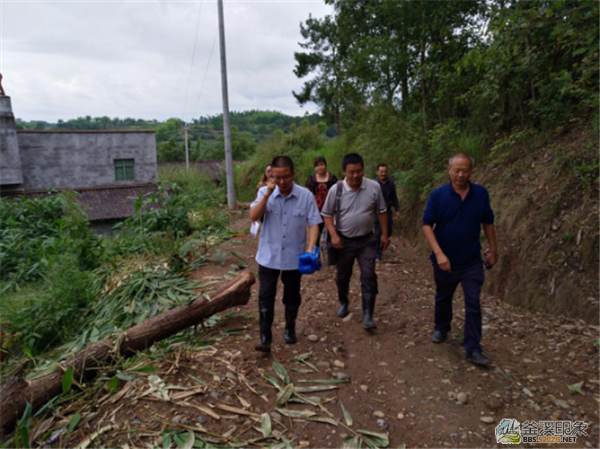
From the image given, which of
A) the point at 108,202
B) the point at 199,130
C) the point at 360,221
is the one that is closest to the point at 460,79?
the point at 360,221

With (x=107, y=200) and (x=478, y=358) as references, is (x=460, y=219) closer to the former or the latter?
(x=478, y=358)

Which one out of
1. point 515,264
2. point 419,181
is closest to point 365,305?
point 515,264

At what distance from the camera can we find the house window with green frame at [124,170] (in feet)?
77.8

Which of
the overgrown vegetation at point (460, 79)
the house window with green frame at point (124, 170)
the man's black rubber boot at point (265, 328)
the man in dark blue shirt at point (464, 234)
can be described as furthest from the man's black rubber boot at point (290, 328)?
Answer: the house window with green frame at point (124, 170)

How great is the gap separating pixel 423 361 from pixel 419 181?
16.5ft

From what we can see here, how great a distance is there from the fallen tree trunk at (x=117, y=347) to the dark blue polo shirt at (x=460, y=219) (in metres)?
2.03

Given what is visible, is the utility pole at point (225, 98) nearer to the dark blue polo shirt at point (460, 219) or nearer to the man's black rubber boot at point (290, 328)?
the man's black rubber boot at point (290, 328)

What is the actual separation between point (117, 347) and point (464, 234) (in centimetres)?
338

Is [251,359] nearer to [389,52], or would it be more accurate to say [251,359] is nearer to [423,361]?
[423,361]

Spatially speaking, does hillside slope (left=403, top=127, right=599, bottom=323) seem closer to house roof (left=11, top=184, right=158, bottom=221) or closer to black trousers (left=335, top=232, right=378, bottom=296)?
black trousers (left=335, top=232, right=378, bottom=296)

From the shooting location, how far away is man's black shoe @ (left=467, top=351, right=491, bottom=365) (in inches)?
128

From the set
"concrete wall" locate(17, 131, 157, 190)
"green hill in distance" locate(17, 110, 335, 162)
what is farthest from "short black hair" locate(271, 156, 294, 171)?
"green hill in distance" locate(17, 110, 335, 162)

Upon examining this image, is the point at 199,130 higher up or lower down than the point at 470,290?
higher up

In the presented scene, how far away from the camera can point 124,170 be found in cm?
2398
